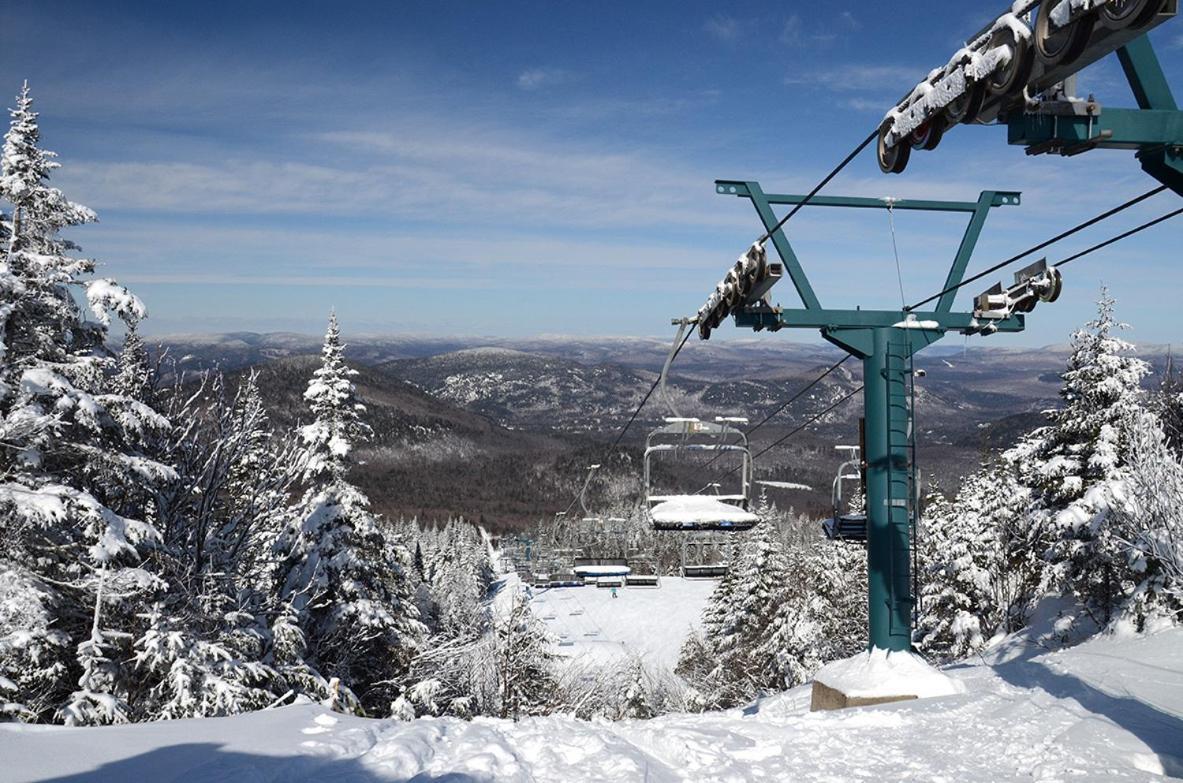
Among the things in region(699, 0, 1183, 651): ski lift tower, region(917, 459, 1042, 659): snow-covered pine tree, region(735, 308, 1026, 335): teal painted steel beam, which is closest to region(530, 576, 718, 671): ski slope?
region(917, 459, 1042, 659): snow-covered pine tree

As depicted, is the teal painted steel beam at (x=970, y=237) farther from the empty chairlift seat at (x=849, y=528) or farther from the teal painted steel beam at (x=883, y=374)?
the empty chairlift seat at (x=849, y=528)

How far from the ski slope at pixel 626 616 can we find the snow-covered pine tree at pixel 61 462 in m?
53.2

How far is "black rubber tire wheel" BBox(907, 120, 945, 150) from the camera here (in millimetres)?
5320

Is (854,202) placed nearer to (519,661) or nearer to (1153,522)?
(1153,522)

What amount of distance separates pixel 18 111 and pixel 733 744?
13.5m

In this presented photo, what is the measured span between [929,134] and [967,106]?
413 mm

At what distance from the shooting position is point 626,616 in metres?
91.6

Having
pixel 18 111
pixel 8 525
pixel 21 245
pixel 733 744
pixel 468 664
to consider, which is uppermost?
pixel 18 111

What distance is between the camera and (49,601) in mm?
11273

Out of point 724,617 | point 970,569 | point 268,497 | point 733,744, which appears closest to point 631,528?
point 724,617

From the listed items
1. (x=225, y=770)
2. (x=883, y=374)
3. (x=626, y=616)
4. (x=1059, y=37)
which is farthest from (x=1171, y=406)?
(x=626, y=616)

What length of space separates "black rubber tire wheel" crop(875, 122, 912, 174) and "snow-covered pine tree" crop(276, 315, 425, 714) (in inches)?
609

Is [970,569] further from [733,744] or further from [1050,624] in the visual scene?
[733,744]

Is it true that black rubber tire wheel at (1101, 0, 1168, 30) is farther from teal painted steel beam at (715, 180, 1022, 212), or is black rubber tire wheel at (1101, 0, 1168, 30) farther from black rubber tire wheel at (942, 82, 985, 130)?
teal painted steel beam at (715, 180, 1022, 212)
